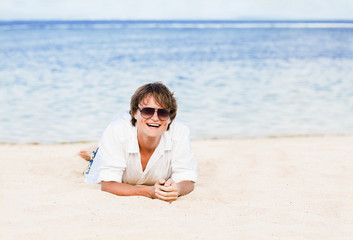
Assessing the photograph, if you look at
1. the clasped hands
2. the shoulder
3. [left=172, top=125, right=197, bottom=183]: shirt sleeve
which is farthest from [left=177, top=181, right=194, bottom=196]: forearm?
the shoulder

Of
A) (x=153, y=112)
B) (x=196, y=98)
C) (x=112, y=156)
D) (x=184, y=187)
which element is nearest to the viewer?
(x=153, y=112)

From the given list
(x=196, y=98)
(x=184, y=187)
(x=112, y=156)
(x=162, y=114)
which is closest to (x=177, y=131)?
(x=162, y=114)

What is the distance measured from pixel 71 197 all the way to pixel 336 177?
122 inches

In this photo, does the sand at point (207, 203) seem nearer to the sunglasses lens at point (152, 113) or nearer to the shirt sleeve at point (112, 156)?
the shirt sleeve at point (112, 156)

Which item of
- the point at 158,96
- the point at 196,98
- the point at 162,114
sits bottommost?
the point at 196,98

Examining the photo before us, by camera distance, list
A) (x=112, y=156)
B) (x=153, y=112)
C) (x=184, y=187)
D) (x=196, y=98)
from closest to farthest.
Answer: (x=153, y=112), (x=112, y=156), (x=184, y=187), (x=196, y=98)

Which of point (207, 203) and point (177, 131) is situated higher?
point (177, 131)

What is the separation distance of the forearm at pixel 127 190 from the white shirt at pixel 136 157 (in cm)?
6

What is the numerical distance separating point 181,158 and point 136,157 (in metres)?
Result: 0.46

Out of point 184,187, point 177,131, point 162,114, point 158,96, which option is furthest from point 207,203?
point 158,96

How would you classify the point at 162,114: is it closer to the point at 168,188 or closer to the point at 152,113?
the point at 152,113

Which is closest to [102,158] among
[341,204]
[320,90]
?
[341,204]

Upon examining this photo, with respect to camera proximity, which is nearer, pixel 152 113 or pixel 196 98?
pixel 152 113

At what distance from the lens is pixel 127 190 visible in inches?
154
